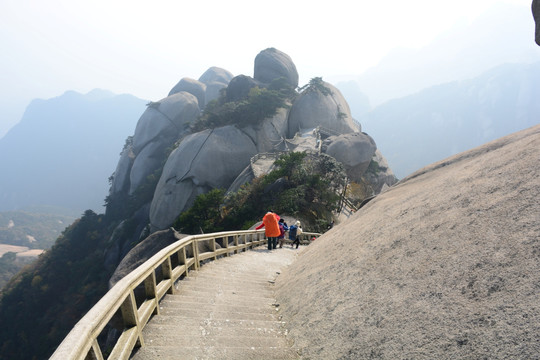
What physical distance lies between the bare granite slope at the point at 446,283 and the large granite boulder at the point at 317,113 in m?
39.0

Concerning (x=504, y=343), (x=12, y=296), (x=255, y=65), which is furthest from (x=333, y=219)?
(x=12, y=296)

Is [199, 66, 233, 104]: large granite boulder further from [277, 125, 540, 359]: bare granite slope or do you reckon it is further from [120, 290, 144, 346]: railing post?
[120, 290, 144, 346]: railing post

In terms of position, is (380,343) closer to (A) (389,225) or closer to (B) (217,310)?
(B) (217,310)

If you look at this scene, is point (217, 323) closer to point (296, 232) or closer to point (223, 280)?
point (223, 280)

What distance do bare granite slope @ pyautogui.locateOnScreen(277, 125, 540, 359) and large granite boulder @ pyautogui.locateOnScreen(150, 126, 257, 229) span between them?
29.7 metres

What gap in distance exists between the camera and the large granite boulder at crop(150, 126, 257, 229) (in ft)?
109

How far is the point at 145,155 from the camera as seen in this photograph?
48.2 m

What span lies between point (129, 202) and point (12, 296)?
20.4m

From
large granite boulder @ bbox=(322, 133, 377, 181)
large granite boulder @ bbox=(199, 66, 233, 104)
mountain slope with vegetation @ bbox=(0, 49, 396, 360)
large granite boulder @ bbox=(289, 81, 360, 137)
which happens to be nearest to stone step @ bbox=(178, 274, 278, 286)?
mountain slope with vegetation @ bbox=(0, 49, 396, 360)

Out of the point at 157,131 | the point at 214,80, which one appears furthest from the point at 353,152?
the point at 214,80

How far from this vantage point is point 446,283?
9.41ft

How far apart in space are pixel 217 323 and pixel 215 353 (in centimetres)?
71

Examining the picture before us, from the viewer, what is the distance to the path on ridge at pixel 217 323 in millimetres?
3039

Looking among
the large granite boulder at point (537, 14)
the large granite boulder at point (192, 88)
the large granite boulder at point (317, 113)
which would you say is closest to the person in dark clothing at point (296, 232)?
the large granite boulder at point (537, 14)
